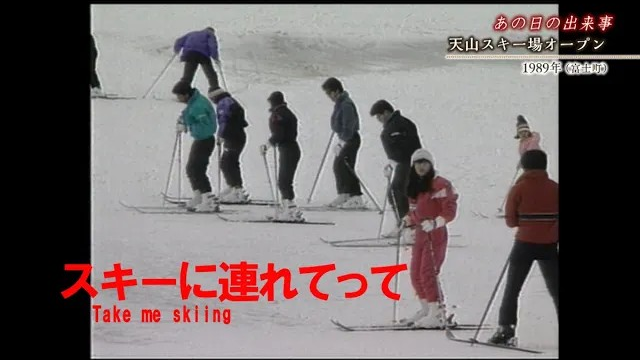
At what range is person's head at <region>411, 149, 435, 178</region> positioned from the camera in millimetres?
6332

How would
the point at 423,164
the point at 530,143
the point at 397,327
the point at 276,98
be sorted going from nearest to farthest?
the point at 423,164, the point at 397,327, the point at 530,143, the point at 276,98

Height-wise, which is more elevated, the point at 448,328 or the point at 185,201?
the point at 185,201

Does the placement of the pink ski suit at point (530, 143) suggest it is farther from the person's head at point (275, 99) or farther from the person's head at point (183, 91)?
the person's head at point (183, 91)

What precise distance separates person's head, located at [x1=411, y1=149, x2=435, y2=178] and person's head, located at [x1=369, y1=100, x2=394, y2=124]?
1.87 feet

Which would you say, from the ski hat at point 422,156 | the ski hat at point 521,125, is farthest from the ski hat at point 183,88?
the ski hat at point 521,125

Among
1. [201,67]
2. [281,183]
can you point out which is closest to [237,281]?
[281,183]

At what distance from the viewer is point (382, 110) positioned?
275 inches

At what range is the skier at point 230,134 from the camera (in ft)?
23.7

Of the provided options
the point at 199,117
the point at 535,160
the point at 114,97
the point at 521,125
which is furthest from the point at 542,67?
the point at 114,97

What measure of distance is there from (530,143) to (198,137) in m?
1.76

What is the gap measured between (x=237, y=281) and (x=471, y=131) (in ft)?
5.03

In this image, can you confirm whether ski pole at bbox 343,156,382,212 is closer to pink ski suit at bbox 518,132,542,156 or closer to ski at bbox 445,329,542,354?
pink ski suit at bbox 518,132,542,156

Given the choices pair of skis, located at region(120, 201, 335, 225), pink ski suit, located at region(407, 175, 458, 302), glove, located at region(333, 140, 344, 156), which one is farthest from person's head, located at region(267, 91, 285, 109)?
pink ski suit, located at region(407, 175, 458, 302)

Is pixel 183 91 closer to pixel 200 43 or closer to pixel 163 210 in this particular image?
pixel 200 43
